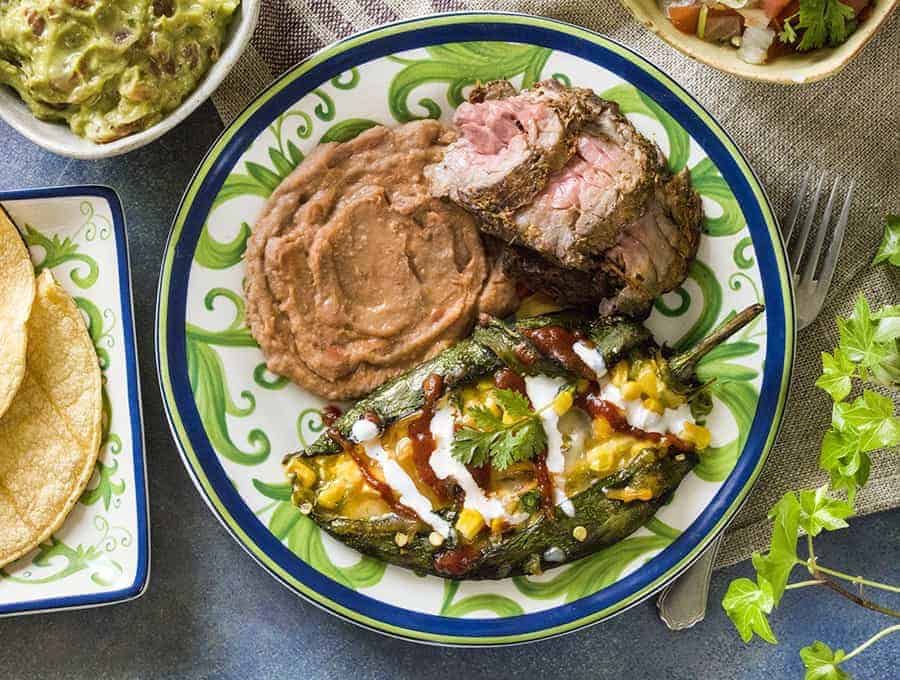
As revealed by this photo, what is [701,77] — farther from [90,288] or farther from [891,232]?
[90,288]

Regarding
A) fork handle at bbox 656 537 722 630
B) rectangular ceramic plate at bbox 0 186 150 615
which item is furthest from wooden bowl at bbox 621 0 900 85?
rectangular ceramic plate at bbox 0 186 150 615

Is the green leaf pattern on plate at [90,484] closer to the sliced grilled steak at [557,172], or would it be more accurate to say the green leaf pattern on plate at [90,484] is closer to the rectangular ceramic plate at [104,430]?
the rectangular ceramic plate at [104,430]

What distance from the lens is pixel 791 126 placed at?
134 inches

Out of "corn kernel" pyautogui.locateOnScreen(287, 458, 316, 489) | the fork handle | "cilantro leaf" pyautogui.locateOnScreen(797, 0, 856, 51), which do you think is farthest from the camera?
the fork handle

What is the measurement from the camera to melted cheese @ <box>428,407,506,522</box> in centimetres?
310

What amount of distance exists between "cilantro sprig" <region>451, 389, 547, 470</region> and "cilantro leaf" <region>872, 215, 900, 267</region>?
1.30 m

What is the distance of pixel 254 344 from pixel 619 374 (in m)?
1.24

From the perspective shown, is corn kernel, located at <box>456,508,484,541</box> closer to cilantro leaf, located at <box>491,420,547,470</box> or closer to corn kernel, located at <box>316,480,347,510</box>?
cilantro leaf, located at <box>491,420,547,470</box>

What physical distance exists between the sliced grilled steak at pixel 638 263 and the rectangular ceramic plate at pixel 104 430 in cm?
136

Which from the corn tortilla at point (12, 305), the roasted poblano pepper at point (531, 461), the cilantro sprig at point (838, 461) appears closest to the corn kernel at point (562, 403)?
the roasted poblano pepper at point (531, 461)

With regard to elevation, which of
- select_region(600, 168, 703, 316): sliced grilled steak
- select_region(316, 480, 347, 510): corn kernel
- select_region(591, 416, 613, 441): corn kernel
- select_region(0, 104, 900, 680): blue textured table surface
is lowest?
select_region(0, 104, 900, 680): blue textured table surface

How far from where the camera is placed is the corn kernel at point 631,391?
306 cm

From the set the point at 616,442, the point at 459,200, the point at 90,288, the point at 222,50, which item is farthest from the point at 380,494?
the point at 222,50

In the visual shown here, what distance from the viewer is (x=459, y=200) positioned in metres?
3.16
